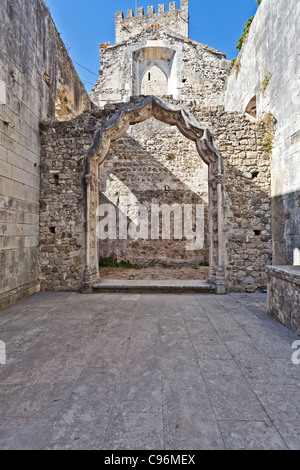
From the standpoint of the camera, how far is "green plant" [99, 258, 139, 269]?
9.01m

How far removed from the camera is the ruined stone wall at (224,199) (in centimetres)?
539

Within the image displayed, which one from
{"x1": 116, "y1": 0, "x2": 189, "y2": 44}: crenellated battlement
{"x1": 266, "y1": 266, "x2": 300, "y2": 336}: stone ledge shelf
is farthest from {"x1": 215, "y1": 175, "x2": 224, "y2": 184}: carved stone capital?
{"x1": 116, "y1": 0, "x2": 189, "y2": 44}: crenellated battlement

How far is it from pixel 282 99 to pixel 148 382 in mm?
5543

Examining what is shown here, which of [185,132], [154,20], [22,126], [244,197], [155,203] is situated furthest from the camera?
[154,20]

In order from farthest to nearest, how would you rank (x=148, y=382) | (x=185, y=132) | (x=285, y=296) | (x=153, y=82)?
(x=153, y=82) → (x=185, y=132) → (x=285, y=296) → (x=148, y=382)

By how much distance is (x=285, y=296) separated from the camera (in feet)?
11.1

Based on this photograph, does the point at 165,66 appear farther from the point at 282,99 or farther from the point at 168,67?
the point at 282,99

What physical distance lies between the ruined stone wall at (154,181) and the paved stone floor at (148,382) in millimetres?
5427

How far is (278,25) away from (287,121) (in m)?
2.00

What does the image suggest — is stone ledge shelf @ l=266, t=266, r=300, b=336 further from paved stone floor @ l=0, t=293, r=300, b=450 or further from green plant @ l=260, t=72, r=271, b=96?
green plant @ l=260, t=72, r=271, b=96

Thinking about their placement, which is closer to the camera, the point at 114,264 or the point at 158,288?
the point at 158,288

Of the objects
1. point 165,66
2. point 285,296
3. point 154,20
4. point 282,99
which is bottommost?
point 285,296

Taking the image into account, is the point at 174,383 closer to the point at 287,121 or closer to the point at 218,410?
the point at 218,410

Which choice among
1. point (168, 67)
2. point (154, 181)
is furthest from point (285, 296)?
point (168, 67)
